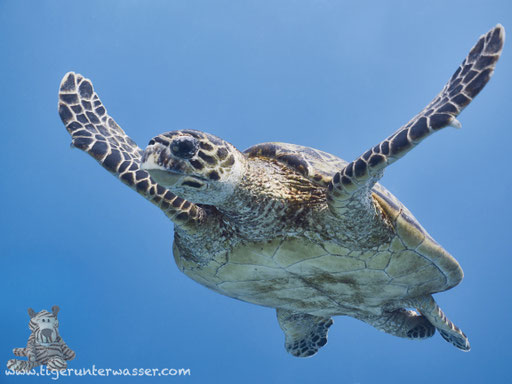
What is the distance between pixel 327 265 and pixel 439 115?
1.61 m

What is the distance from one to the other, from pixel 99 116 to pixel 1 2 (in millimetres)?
13103

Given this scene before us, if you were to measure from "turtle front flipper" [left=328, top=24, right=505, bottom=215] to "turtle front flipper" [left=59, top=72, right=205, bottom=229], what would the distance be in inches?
52.2

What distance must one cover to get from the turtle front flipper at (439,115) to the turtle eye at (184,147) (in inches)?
40.7

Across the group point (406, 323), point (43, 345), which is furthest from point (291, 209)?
point (43, 345)

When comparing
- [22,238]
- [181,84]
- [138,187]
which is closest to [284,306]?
[138,187]

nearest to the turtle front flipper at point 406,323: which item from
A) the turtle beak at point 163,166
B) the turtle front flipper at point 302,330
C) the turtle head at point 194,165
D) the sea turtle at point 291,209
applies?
the sea turtle at point 291,209

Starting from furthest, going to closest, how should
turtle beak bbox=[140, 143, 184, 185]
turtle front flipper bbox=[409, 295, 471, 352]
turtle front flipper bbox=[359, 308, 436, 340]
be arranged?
turtle front flipper bbox=[359, 308, 436, 340]
turtle front flipper bbox=[409, 295, 471, 352]
turtle beak bbox=[140, 143, 184, 185]

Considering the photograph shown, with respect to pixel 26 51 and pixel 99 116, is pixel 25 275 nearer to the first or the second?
pixel 26 51

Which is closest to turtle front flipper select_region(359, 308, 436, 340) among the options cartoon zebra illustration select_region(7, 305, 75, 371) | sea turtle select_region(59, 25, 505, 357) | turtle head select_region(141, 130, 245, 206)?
sea turtle select_region(59, 25, 505, 357)

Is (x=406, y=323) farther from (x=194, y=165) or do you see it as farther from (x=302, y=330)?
(x=194, y=165)

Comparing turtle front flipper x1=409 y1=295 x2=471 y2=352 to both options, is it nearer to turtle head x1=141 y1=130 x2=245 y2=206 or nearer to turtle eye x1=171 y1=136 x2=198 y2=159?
turtle head x1=141 y1=130 x2=245 y2=206

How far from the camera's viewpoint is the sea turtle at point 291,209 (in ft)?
8.10

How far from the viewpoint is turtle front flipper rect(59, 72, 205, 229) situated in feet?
10.6

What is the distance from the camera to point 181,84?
→ 13.9 meters
